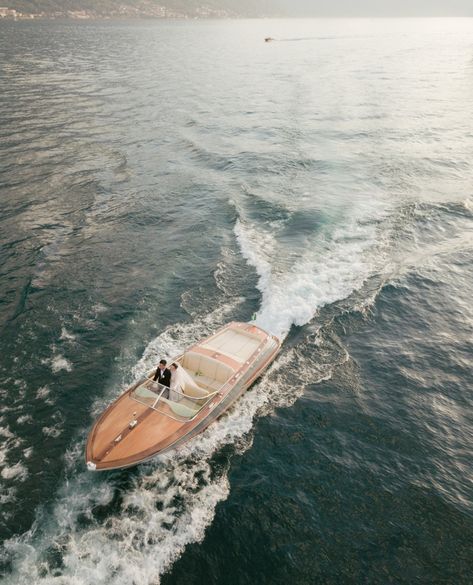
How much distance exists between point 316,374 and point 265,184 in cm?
2595

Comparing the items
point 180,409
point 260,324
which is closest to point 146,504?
point 180,409

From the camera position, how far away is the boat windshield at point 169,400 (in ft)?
63.6

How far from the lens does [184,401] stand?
2048 cm

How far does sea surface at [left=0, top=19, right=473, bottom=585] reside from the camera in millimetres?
15734

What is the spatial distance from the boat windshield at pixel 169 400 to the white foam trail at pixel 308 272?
7.71 metres

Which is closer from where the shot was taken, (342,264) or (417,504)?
(417,504)

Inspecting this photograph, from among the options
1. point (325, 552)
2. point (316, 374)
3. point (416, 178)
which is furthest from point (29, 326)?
point (416, 178)

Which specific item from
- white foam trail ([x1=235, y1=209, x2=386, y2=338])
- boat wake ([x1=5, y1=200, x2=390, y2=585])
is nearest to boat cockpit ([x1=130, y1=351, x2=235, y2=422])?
boat wake ([x1=5, y1=200, x2=390, y2=585])

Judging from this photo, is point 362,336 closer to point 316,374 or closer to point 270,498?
point 316,374

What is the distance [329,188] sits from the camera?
43.2 metres

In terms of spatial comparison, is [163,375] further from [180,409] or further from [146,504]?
[146,504]

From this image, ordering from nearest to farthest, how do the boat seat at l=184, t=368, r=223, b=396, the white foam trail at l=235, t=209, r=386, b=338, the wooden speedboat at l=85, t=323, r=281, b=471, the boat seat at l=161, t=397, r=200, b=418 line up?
the wooden speedboat at l=85, t=323, r=281, b=471, the boat seat at l=161, t=397, r=200, b=418, the boat seat at l=184, t=368, r=223, b=396, the white foam trail at l=235, t=209, r=386, b=338

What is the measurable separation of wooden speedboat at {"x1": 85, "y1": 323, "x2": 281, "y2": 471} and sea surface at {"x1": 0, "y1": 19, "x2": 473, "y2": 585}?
3.74 ft

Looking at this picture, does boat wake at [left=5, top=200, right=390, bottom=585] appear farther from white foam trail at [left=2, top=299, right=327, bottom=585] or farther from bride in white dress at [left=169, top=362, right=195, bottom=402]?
bride in white dress at [left=169, top=362, right=195, bottom=402]
